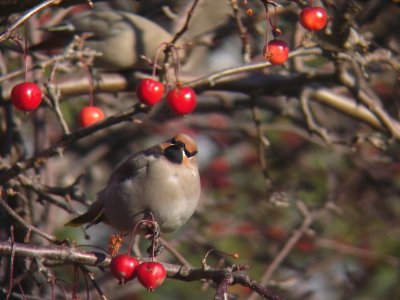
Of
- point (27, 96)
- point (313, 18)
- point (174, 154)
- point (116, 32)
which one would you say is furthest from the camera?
point (116, 32)

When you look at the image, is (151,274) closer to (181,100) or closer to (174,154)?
(181,100)

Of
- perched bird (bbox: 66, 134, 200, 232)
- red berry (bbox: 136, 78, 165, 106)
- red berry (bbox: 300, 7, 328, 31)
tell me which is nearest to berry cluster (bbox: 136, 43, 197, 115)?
red berry (bbox: 136, 78, 165, 106)

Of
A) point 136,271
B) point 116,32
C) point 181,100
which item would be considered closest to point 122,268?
point 136,271

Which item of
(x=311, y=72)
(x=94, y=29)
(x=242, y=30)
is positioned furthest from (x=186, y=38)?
(x=242, y=30)

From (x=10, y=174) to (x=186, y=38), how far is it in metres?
1.97

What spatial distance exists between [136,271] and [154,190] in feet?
3.03

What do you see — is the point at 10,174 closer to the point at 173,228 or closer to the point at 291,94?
the point at 173,228

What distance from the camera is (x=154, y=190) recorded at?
3.65 metres

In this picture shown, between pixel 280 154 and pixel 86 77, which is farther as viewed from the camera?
pixel 280 154

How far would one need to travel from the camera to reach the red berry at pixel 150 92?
339 centimetres

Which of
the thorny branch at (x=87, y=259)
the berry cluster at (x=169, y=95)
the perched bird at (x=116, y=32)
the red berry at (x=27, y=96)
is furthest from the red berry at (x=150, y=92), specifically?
the perched bird at (x=116, y=32)

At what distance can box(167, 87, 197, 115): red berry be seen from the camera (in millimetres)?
3436

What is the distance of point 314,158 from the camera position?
7.21 meters

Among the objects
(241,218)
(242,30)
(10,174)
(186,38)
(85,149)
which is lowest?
(241,218)
